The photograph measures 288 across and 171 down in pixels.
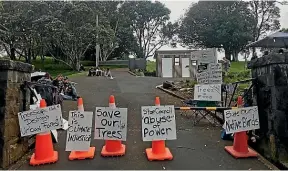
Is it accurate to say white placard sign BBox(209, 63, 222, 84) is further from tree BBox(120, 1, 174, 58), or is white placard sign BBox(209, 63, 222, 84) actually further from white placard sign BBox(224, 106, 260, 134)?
tree BBox(120, 1, 174, 58)

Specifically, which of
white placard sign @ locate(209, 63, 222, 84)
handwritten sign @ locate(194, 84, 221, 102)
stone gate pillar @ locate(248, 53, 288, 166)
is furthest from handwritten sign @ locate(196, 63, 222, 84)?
stone gate pillar @ locate(248, 53, 288, 166)

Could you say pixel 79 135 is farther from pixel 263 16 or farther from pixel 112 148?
pixel 263 16

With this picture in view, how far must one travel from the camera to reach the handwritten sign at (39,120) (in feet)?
14.6

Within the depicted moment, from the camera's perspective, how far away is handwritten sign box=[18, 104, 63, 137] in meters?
4.46

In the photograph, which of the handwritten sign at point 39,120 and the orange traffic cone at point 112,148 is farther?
the orange traffic cone at point 112,148

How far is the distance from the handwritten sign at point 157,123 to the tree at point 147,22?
41.3 meters

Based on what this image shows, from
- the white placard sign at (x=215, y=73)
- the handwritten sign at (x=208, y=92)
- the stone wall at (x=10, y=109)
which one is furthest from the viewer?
the white placard sign at (x=215, y=73)

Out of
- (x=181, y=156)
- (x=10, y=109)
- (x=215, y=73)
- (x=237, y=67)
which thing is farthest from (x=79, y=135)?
(x=237, y=67)

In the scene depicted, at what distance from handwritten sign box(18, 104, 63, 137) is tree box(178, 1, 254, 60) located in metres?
38.4

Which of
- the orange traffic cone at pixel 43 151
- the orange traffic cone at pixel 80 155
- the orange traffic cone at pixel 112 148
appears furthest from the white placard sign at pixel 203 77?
the orange traffic cone at pixel 43 151

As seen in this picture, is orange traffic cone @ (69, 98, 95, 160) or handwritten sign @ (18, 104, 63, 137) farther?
orange traffic cone @ (69, 98, 95, 160)

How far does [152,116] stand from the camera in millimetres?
4672

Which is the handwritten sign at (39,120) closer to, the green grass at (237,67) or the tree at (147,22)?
the green grass at (237,67)

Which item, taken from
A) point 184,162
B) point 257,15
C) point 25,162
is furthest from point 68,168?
point 257,15
